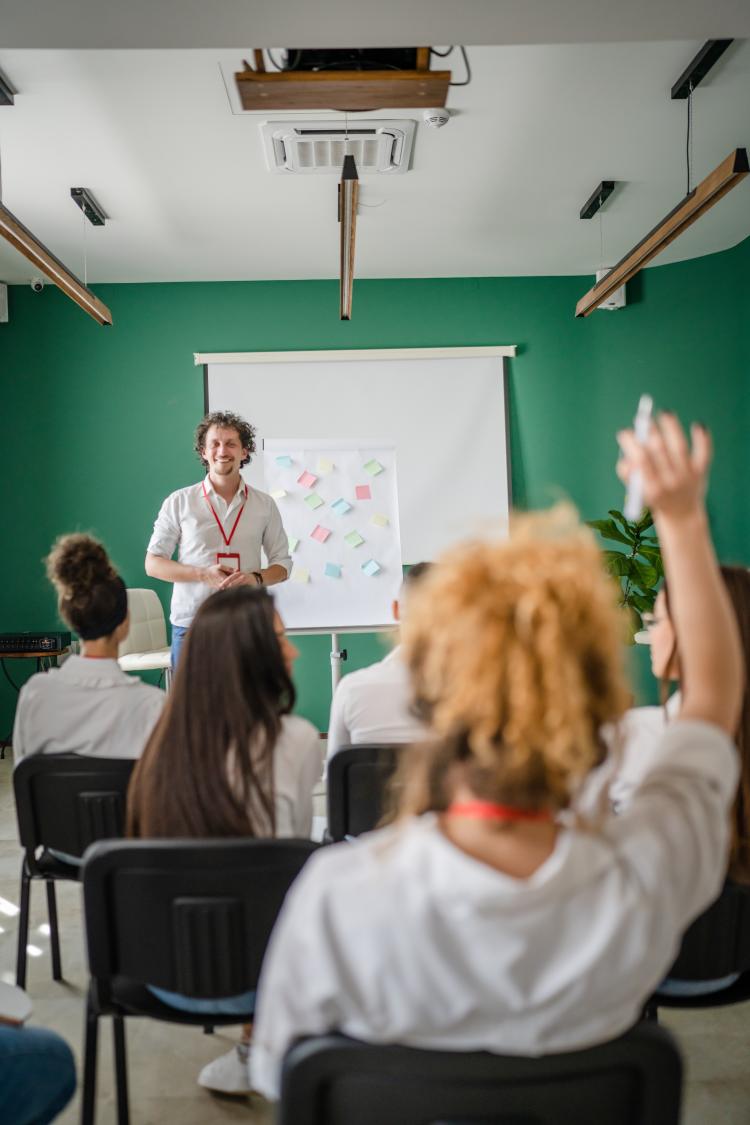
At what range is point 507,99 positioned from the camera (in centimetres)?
346

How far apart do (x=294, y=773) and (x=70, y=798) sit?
0.63 metres

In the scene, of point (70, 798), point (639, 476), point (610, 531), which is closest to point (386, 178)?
point (610, 531)

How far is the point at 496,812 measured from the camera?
797 millimetres

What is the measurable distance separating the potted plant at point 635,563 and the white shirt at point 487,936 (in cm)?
458

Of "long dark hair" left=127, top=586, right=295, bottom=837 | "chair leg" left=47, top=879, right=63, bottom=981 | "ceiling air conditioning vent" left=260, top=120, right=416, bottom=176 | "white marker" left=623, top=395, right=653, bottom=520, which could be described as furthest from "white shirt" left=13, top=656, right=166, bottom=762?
"ceiling air conditioning vent" left=260, top=120, right=416, bottom=176

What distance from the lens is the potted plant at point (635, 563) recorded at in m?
5.34

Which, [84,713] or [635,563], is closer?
[84,713]

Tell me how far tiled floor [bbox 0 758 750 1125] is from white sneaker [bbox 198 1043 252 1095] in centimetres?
2

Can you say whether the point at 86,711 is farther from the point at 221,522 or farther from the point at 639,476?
the point at 221,522

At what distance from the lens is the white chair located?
529cm

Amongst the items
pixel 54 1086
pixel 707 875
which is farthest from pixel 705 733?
pixel 54 1086

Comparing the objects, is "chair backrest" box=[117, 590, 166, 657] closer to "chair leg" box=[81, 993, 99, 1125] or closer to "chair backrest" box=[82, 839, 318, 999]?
"chair leg" box=[81, 993, 99, 1125]

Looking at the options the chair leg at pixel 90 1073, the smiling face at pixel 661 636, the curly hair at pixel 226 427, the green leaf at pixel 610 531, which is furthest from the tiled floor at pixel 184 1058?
the green leaf at pixel 610 531

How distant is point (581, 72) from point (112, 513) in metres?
3.86
